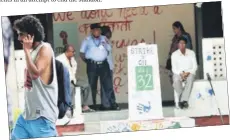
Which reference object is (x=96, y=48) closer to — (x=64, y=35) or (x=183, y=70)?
(x=64, y=35)

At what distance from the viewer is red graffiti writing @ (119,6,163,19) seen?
3.09 metres

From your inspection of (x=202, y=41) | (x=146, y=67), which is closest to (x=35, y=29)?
(x=146, y=67)

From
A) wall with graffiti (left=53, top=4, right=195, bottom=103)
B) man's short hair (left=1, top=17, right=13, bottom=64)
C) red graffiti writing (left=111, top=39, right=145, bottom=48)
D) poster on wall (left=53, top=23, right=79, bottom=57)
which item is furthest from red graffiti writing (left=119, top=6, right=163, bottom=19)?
man's short hair (left=1, top=17, right=13, bottom=64)

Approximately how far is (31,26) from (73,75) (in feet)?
0.90

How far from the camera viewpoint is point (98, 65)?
10.2 feet

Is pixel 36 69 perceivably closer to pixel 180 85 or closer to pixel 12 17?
pixel 12 17

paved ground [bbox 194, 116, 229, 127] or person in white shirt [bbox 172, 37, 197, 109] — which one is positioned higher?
person in white shirt [bbox 172, 37, 197, 109]

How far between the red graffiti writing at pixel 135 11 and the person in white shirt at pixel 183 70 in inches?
6.2

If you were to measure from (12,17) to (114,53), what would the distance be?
0.46 metres

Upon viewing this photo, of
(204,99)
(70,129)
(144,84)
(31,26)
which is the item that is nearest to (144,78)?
(144,84)

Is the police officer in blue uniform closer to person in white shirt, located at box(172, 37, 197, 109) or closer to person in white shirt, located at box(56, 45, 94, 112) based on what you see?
person in white shirt, located at box(56, 45, 94, 112)

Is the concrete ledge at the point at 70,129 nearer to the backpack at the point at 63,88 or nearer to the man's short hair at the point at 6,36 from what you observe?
the backpack at the point at 63,88

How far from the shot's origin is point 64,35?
3092 millimetres

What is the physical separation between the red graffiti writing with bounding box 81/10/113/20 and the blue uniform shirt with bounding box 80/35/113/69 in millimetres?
82
